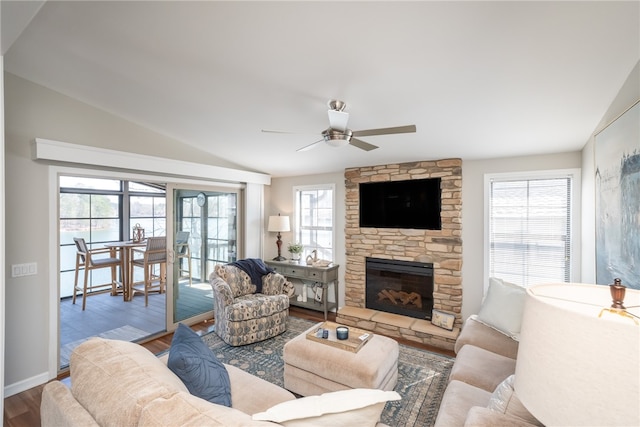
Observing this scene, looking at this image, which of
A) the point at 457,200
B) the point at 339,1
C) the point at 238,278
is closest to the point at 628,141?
the point at 339,1

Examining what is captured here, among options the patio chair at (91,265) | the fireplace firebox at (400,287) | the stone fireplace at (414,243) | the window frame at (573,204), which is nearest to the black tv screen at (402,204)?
the stone fireplace at (414,243)

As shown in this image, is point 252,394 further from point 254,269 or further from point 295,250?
point 295,250

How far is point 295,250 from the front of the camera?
16.2 feet

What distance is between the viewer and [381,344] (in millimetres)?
2662

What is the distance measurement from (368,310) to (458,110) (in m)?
3.01

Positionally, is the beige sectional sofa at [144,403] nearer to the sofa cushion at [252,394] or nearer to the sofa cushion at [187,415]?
the sofa cushion at [187,415]

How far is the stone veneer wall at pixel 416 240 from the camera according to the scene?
12.6 feet

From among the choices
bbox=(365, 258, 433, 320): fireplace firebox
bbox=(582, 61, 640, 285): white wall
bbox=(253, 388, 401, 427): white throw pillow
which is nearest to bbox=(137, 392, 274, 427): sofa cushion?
bbox=(253, 388, 401, 427): white throw pillow

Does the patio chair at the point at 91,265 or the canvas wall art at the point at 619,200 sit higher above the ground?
the canvas wall art at the point at 619,200

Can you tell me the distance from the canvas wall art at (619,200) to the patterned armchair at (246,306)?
10.5 feet

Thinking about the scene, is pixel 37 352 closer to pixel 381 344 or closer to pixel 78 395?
pixel 78 395

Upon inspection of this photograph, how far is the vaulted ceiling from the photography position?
1.62m

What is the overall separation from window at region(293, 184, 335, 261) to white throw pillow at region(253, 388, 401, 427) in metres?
3.67

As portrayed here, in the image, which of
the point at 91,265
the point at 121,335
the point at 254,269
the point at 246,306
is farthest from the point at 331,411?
the point at 91,265
